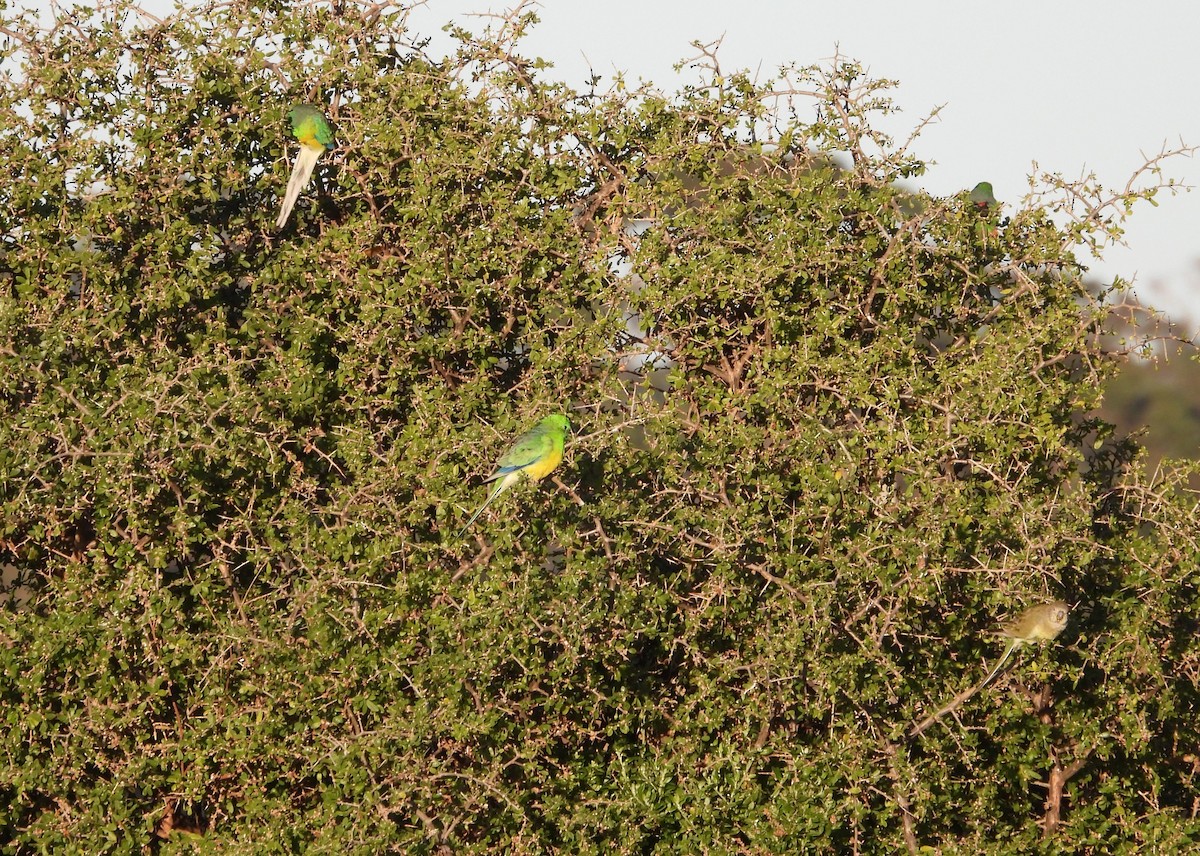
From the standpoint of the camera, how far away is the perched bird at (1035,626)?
6582mm

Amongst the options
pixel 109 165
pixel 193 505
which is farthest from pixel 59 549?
pixel 109 165

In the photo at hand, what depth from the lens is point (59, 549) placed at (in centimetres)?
709

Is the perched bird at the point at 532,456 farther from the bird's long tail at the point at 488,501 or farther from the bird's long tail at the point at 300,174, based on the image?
the bird's long tail at the point at 300,174

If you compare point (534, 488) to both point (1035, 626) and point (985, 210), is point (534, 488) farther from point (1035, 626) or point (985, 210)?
point (985, 210)

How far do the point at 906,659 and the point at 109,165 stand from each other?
427 cm

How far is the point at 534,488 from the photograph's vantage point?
6465 mm

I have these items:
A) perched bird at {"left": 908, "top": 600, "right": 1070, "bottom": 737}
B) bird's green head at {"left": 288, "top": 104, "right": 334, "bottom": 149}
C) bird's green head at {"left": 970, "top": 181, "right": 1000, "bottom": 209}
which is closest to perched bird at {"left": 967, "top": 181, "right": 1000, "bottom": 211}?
bird's green head at {"left": 970, "top": 181, "right": 1000, "bottom": 209}

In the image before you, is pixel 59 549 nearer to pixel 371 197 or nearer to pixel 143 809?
pixel 143 809

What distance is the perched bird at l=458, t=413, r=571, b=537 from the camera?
6535 mm

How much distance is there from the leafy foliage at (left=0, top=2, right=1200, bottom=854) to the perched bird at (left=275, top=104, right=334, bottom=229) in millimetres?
143

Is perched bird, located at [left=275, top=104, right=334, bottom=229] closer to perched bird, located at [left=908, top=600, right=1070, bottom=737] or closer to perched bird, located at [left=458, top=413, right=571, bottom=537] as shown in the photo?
perched bird, located at [left=458, top=413, right=571, bottom=537]

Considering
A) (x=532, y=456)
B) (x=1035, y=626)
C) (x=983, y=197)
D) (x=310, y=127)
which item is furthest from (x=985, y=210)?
(x=310, y=127)

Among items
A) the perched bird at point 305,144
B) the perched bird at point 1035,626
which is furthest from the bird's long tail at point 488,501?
the perched bird at point 1035,626

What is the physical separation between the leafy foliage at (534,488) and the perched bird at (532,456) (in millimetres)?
122
